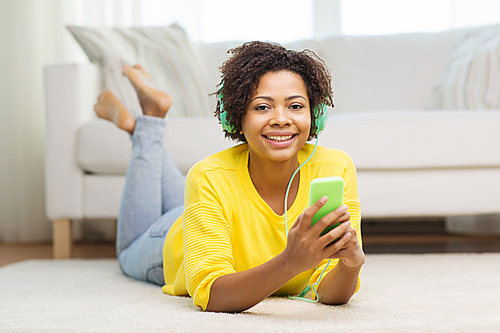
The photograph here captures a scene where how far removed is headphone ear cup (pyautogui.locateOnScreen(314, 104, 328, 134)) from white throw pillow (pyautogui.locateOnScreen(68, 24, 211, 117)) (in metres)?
1.17

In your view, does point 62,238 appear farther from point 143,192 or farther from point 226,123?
point 226,123

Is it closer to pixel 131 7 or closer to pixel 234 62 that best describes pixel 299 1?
Result: pixel 131 7

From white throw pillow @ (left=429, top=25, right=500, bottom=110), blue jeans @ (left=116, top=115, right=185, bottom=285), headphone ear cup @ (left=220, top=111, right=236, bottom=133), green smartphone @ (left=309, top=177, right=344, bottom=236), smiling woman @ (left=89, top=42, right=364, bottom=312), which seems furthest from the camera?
white throw pillow @ (left=429, top=25, right=500, bottom=110)

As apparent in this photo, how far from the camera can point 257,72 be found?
0.87 m

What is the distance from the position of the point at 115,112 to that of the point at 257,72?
2.29 feet

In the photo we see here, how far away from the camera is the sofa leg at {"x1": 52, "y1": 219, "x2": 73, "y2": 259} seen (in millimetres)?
1675

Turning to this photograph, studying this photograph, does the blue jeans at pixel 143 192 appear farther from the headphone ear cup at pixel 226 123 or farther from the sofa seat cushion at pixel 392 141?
the headphone ear cup at pixel 226 123

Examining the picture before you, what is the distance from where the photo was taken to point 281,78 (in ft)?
2.86

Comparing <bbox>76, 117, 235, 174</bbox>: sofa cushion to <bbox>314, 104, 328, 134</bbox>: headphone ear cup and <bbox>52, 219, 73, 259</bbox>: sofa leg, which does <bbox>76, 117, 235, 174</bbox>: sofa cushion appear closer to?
<bbox>52, 219, 73, 259</bbox>: sofa leg

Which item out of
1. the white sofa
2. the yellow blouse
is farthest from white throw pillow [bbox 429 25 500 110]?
the yellow blouse

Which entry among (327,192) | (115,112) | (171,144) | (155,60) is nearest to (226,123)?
(327,192)

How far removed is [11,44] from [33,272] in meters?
1.49

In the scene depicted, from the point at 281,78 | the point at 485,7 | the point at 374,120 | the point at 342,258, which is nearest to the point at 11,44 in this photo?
the point at 374,120

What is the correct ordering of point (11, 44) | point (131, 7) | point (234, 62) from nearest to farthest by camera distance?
point (234, 62), point (11, 44), point (131, 7)
